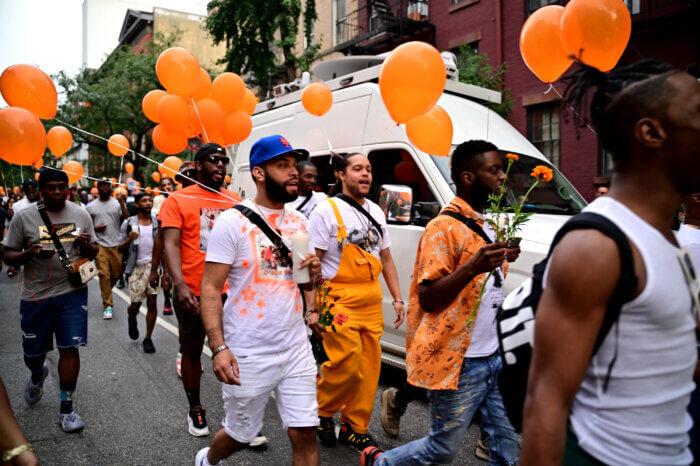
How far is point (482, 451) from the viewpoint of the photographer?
378 cm

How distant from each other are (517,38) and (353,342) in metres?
11.3

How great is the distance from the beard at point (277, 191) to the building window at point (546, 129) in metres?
10.0

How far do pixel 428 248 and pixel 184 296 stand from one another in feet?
7.07

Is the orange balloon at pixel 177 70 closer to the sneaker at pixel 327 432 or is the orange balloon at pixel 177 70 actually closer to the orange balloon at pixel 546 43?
the orange balloon at pixel 546 43

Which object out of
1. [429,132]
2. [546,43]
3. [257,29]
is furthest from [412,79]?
[257,29]

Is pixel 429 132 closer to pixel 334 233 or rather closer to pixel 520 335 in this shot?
pixel 334 233

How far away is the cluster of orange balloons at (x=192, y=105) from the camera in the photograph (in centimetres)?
454

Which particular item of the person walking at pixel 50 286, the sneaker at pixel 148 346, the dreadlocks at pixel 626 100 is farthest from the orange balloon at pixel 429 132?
the sneaker at pixel 148 346

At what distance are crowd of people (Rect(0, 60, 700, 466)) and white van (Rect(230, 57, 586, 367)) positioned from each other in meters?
0.67

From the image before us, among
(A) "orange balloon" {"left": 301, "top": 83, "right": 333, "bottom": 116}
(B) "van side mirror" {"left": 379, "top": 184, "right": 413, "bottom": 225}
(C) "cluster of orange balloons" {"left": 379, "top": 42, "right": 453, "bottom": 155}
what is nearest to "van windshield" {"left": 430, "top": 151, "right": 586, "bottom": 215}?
(B) "van side mirror" {"left": 379, "top": 184, "right": 413, "bottom": 225}

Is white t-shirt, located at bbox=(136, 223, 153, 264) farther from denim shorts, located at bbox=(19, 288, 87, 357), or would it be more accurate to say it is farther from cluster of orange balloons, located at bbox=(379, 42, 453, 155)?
cluster of orange balloons, located at bbox=(379, 42, 453, 155)

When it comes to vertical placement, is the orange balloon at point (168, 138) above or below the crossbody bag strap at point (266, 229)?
above

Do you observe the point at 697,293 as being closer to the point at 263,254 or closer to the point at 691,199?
the point at 691,199

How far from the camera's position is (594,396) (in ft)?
4.47
